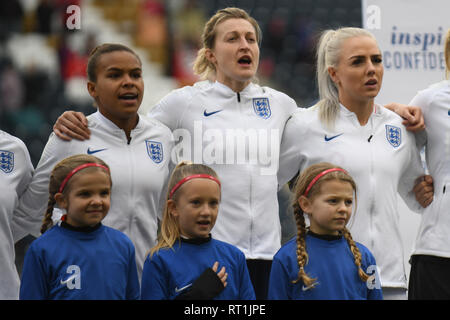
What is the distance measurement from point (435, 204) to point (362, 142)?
0.42m

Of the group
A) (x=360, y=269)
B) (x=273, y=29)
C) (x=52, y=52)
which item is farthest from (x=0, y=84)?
(x=360, y=269)

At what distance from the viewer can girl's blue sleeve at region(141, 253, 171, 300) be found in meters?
2.51

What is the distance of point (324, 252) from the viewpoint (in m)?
2.68

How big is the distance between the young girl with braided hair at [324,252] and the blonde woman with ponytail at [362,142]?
0.66 feet

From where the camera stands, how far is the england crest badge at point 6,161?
289 cm

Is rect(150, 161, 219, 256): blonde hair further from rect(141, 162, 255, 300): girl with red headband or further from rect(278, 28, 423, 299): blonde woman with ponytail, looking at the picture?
rect(278, 28, 423, 299): blonde woman with ponytail

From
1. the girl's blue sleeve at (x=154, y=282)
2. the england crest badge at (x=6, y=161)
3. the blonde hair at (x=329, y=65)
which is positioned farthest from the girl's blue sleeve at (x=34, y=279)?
the blonde hair at (x=329, y=65)

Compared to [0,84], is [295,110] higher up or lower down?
lower down

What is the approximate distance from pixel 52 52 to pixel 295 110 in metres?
4.40

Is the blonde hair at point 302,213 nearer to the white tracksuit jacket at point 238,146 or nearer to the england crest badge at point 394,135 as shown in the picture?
the white tracksuit jacket at point 238,146

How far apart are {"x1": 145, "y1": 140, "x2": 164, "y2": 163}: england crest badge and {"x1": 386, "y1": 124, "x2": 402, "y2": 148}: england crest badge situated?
37.2 inches

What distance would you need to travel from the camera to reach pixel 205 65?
3.31m

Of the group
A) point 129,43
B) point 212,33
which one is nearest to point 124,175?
point 212,33

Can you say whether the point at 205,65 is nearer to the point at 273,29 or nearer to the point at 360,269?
the point at 360,269
